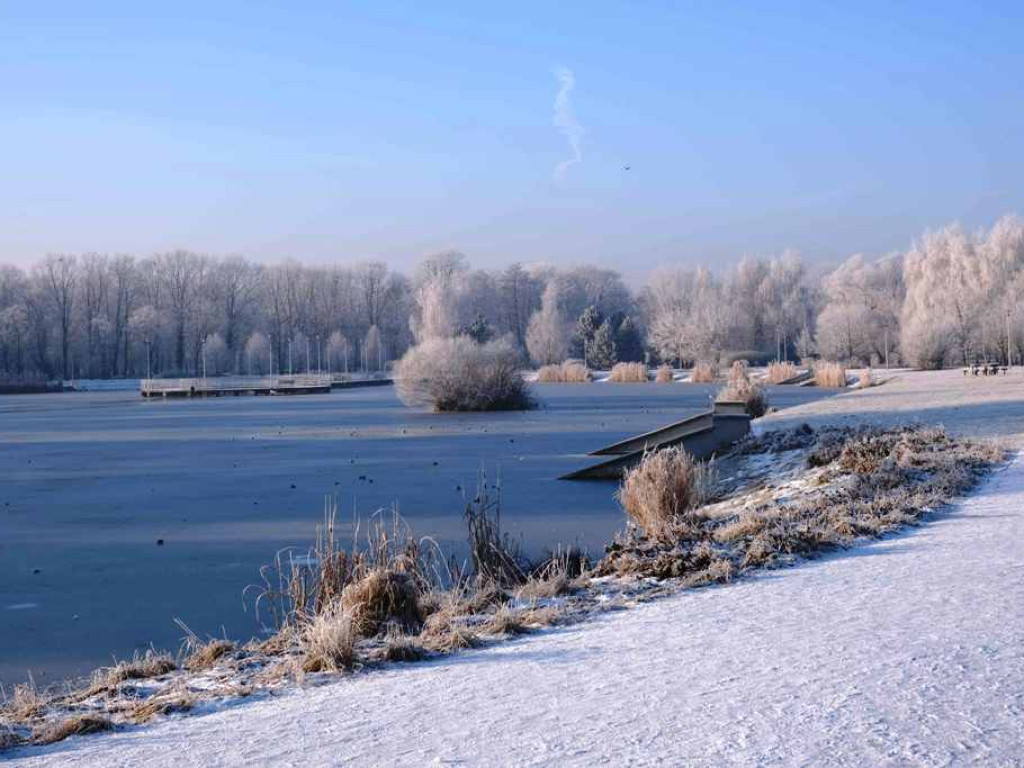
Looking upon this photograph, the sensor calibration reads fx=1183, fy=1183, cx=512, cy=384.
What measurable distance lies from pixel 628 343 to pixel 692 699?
3785 inches

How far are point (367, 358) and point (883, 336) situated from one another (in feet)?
157

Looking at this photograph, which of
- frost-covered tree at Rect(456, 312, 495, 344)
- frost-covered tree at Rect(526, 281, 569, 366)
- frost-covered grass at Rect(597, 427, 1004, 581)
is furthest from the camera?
frost-covered tree at Rect(526, 281, 569, 366)

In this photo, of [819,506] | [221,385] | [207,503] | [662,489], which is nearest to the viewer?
[819,506]

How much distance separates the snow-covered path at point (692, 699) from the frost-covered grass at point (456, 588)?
368mm

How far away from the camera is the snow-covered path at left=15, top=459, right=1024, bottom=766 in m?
4.39

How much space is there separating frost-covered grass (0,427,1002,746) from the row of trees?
6456 centimetres

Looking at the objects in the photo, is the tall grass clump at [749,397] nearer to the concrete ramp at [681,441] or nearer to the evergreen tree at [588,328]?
the concrete ramp at [681,441]

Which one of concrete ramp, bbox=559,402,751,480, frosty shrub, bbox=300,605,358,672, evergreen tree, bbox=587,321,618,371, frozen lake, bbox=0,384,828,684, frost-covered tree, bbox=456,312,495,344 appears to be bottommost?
frozen lake, bbox=0,384,828,684

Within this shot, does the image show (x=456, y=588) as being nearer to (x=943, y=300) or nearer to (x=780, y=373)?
(x=780, y=373)

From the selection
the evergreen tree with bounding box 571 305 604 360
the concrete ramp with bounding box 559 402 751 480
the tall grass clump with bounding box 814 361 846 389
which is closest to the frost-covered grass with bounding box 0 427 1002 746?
the concrete ramp with bounding box 559 402 751 480

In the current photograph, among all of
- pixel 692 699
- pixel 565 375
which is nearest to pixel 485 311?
pixel 565 375

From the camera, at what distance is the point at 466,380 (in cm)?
4459

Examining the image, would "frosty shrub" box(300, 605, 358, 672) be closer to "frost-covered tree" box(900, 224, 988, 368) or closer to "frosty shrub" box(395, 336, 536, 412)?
"frosty shrub" box(395, 336, 536, 412)

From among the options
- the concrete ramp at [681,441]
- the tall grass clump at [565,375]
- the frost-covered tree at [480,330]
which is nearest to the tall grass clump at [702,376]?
the tall grass clump at [565,375]
